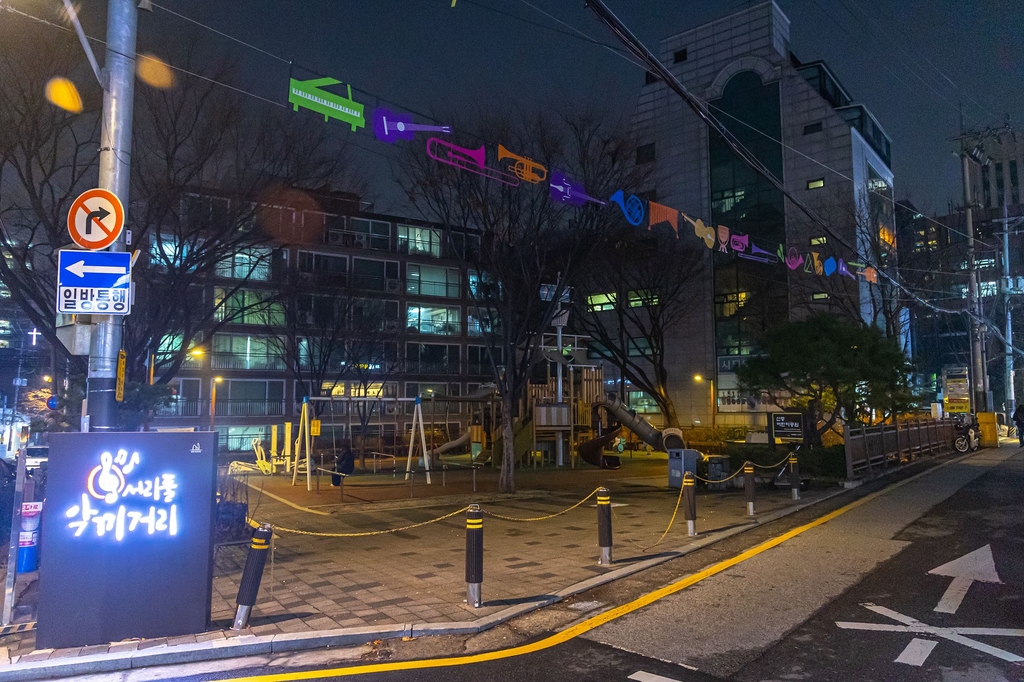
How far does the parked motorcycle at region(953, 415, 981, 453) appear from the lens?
28156mm

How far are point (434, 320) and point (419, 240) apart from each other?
563cm

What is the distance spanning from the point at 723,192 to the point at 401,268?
21.7m

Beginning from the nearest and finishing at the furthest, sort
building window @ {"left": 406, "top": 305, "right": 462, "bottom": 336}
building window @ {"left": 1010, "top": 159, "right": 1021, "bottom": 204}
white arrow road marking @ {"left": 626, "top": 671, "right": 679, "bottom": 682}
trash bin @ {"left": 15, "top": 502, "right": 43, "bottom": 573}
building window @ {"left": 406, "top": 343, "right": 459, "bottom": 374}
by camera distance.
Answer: white arrow road marking @ {"left": 626, "top": 671, "right": 679, "bottom": 682} < trash bin @ {"left": 15, "top": 502, "right": 43, "bottom": 573} < building window @ {"left": 1010, "top": 159, "right": 1021, "bottom": 204} < building window @ {"left": 406, "top": 343, "right": 459, "bottom": 374} < building window @ {"left": 406, "top": 305, "right": 462, "bottom": 336}

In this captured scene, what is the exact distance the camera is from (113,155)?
752 cm

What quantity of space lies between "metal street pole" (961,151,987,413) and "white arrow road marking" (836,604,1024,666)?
29.0 m

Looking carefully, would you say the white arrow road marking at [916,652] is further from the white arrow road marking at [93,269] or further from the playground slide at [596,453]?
the playground slide at [596,453]

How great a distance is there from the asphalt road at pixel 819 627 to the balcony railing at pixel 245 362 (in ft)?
110

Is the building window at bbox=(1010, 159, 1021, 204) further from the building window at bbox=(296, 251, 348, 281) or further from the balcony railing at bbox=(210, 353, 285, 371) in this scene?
the balcony railing at bbox=(210, 353, 285, 371)

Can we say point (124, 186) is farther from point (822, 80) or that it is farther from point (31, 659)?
point (822, 80)

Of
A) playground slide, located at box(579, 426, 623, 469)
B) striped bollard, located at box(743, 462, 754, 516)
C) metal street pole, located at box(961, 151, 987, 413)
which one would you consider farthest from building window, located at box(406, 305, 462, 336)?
striped bollard, located at box(743, 462, 754, 516)

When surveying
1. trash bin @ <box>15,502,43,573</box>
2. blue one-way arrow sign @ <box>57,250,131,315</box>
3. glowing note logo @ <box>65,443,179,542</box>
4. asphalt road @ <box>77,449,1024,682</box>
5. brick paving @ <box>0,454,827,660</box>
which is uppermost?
blue one-way arrow sign @ <box>57,250,131,315</box>

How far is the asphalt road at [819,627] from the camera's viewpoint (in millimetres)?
5289

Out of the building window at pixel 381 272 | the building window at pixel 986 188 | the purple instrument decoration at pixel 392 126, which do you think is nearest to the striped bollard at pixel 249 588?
the purple instrument decoration at pixel 392 126

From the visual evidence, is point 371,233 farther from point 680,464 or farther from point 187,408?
point 680,464
